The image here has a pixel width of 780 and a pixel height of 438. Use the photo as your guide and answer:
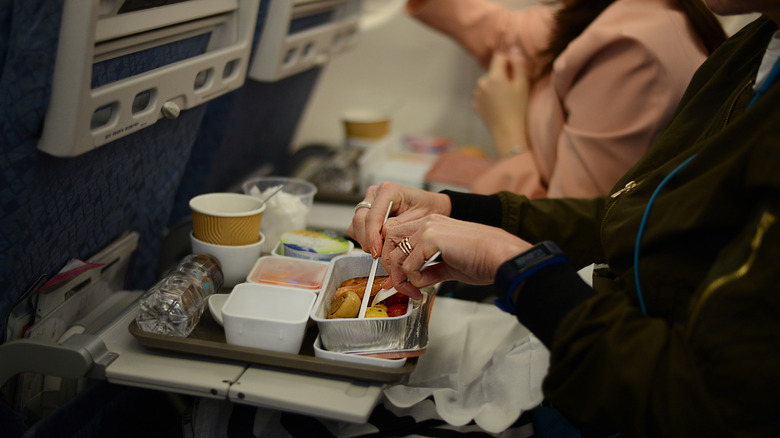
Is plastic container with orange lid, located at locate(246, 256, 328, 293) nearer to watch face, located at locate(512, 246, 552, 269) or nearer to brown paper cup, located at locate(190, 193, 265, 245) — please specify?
brown paper cup, located at locate(190, 193, 265, 245)

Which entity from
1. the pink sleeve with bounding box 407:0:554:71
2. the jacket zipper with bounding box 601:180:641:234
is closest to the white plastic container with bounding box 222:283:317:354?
the jacket zipper with bounding box 601:180:641:234

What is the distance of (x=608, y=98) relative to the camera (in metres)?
1.57

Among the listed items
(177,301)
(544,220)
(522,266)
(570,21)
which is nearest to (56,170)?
(177,301)

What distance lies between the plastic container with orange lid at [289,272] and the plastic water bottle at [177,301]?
9cm

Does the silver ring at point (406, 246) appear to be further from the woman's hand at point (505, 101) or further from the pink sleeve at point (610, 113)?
the woman's hand at point (505, 101)

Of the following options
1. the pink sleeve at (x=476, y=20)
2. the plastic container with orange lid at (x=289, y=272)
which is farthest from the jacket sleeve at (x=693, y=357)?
the pink sleeve at (x=476, y=20)

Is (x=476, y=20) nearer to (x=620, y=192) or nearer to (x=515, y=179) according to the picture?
(x=515, y=179)

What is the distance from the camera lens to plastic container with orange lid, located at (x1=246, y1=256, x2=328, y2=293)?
123cm

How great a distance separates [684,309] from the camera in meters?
0.88

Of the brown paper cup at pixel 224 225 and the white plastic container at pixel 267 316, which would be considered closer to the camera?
the white plastic container at pixel 267 316

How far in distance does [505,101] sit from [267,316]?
1413mm

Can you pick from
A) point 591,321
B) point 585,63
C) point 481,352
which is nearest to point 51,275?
point 481,352

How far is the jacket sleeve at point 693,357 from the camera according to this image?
28.8 inches

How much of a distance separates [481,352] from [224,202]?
629 millimetres
